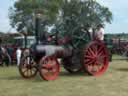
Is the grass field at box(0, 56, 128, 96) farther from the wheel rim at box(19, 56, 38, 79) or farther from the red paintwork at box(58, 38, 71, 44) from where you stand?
the red paintwork at box(58, 38, 71, 44)

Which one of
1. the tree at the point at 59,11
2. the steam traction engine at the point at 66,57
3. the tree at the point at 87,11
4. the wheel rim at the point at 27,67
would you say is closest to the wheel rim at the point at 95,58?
the steam traction engine at the point at 66,57

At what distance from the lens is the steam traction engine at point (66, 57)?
13.9 m

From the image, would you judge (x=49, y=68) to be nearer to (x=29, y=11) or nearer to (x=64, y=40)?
(x=64, y=40)

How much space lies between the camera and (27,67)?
1449 centimetres

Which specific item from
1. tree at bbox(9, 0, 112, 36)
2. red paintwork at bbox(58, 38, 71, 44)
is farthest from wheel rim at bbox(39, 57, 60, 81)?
tree at bbox(9, 0, 112, 36)

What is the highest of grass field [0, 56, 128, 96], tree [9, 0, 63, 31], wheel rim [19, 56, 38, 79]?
tree [9, 0, 63, 31]

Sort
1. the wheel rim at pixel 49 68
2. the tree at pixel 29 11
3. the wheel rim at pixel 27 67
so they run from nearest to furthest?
the wheel rim at pixel 49 68 < the wheel rim at pixel 27 67 < the tree at pixel 29 11

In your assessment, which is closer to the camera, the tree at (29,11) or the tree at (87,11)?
the tree at (29,11)

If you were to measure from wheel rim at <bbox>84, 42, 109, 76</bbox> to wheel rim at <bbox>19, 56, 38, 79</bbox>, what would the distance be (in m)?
1.85

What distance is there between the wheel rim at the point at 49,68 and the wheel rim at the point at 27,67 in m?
0.70

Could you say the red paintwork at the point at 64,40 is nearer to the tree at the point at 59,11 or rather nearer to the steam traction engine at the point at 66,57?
the steam traction engine at the point at 66,57

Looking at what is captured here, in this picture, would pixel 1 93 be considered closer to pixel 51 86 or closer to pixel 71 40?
pixel 51 86

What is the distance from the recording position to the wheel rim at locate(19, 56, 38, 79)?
14.5 m

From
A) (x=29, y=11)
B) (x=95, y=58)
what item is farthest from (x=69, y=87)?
(x=29, y=11)
